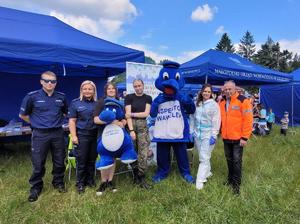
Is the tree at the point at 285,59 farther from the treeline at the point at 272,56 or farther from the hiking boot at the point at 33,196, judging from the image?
the hiking boot at the point at 33,196

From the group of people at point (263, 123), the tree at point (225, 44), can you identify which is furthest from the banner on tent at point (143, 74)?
the tree at point (225, 44)

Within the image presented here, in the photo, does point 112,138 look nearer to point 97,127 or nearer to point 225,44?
point 97,127

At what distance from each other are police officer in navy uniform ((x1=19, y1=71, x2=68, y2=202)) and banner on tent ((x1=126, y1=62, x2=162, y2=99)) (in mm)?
1574

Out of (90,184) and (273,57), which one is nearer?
(90,184)

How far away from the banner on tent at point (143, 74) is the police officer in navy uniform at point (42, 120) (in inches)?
62.0

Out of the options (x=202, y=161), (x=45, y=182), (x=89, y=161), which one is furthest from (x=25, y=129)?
(x=202, y=161)

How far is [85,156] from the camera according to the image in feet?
14.0

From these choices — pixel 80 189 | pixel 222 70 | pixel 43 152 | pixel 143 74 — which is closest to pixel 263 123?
pixel 222 70

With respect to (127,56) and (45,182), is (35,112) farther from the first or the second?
(127,56)

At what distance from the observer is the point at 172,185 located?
4.44 m

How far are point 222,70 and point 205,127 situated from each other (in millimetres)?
4117

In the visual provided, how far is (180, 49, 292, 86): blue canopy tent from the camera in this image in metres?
8.06

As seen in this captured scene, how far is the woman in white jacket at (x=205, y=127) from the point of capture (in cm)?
440

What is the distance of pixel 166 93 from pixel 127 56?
6.47 feet
